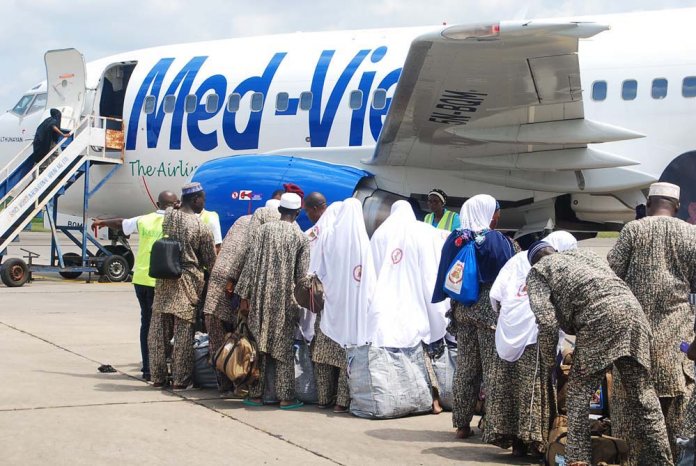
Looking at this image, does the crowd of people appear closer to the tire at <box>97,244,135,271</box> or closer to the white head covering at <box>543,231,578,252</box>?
the white head covering at <box>543,231,578,252</box>

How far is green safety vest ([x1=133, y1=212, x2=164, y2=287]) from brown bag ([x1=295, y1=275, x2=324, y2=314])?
155 centimetres

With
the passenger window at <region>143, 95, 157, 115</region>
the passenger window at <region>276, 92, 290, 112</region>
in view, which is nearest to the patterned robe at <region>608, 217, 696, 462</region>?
the passenger window at <region>276, 92, 290, 112</region>

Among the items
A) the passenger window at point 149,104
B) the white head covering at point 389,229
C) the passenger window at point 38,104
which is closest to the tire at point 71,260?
the passenger window at point 38,104

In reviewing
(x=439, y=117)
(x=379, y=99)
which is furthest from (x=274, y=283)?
(x=379, y=99)

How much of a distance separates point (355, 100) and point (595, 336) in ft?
28.1

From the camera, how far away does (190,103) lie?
46.8ft

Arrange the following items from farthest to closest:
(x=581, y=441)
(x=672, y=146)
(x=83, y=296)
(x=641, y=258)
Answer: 1. (x=83, y=296)
2. (x=672, y=146)
3. (x=641, y=258)
4. (x=581, y=441)

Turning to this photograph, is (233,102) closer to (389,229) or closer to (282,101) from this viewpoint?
(282,101)

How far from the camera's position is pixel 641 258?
205 inches

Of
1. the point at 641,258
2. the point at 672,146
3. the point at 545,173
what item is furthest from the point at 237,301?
the point at 672,146

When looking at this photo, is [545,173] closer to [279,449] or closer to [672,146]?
[672,146]

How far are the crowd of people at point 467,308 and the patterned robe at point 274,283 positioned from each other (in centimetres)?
1

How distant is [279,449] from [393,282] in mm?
1728

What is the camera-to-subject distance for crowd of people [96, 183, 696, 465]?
4793mm
